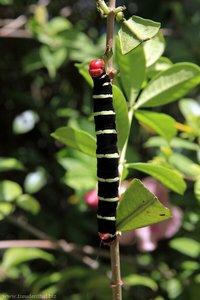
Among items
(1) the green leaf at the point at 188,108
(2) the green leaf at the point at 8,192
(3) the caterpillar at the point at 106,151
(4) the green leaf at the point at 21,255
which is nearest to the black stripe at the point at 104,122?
(3) the caterpillar at the point at 106,151

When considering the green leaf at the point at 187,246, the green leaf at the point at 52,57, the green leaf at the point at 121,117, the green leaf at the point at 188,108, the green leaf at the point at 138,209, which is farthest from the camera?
the green leaf at the point at 52,57

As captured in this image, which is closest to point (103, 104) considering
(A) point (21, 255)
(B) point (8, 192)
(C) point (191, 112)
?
(C) point (191, 112)

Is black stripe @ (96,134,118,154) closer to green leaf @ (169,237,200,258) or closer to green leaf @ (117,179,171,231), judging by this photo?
green leaf @ (117,179,171,231)

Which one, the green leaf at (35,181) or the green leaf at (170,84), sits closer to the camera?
the green leaf at (170,84)

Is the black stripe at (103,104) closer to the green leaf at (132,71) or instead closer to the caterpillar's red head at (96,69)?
the caterpillar's red head at (96,69)

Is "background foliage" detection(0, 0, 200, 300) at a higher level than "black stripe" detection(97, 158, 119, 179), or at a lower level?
lower

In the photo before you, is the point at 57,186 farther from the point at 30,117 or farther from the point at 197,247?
the point at 197,247

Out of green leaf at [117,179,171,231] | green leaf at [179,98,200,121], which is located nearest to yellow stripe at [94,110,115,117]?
green leaf at [117,179,171,231]
